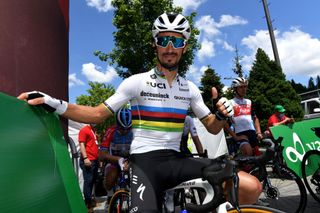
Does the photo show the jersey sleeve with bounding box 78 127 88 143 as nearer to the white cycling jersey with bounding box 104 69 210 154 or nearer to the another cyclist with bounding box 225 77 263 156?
the another cyclist with bounding box 225 77 263 156

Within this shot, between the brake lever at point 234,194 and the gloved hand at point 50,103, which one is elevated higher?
the gloved hand at point 50,103

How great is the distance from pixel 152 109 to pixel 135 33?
2111 cm

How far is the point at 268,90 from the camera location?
78.9 feet

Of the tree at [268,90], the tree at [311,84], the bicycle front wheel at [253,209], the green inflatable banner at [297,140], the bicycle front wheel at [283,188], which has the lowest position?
the bicycle front wheel at [283,188]

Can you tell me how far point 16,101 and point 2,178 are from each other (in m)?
0.61

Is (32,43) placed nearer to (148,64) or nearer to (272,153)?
(272,153)

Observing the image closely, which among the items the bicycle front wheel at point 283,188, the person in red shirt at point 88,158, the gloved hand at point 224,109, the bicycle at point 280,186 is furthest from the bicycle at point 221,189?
the person in red shirt at point 88,158

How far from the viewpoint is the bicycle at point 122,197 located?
16.3 ft

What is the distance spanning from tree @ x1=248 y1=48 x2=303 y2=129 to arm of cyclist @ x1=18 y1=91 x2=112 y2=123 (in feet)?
65.9

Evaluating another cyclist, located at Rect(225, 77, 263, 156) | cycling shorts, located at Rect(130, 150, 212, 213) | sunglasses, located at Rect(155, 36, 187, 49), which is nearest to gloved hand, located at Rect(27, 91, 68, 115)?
cycling shorts, located at Rect(130, 150, 212, 213)

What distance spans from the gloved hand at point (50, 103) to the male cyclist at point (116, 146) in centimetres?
289

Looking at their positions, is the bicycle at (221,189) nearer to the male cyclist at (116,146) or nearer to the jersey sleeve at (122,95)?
the jersey sleeve at (122,95)

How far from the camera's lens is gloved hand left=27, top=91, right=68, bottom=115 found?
2584 mm

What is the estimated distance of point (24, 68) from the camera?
14.5 ft
